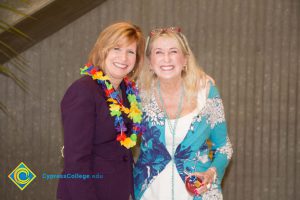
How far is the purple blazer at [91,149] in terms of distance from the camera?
1835mm

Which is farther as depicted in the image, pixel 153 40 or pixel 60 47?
pixel 60 47

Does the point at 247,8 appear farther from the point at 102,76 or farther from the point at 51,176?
the point at 51,176

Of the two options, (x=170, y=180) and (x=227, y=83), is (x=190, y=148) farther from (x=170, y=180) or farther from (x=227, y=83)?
(x=227, y=83)

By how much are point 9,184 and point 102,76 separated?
229 centimetres

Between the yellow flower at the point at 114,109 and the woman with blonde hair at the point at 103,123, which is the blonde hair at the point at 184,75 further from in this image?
the yellow flower at the point at 114,109

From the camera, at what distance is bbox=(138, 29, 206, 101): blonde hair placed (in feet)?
7.60

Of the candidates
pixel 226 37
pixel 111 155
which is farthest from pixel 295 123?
pixel 111 155

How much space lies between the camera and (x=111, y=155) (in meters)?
2.04

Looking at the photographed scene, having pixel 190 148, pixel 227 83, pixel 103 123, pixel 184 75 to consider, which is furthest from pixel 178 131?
pixel 227 83

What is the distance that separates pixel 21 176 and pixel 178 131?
220 cm

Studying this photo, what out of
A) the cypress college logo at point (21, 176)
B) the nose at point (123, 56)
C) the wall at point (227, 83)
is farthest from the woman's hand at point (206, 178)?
the cypress college logo at point (21, 176)

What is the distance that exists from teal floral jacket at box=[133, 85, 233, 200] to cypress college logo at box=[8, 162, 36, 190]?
181cm

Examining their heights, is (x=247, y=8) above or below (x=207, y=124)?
above

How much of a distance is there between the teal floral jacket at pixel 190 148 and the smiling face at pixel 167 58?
19cm
